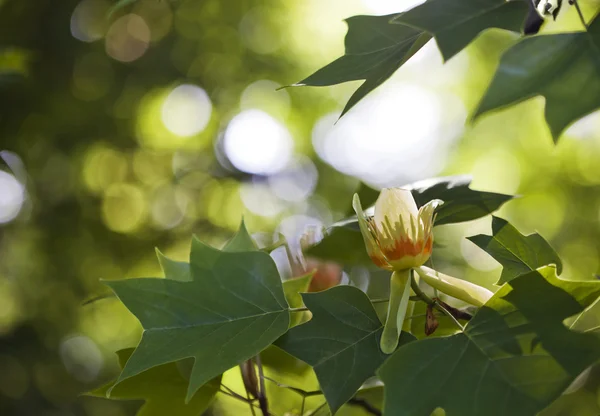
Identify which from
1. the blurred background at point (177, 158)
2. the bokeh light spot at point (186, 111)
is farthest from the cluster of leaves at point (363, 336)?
the bokeh light spot at point (186, 111)

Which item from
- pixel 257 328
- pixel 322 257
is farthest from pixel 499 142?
pixel 257 328

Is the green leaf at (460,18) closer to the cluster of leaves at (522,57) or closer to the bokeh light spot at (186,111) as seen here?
the cluster of leaves at (522,57)

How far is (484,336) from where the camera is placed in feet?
0.80

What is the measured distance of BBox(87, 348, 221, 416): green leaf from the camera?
0.37 m

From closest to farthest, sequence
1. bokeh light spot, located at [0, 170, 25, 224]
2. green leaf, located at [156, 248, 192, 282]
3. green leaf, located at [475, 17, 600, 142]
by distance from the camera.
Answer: green leaf, located at [475, 17, 600, 142] → green leaf, located at [156, 248, 192, 282] → bokeh light spot, located at [0, 170, 25, 224]

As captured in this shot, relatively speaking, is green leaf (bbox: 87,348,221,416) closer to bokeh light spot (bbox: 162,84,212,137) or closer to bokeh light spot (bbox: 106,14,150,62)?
bokeh light spot (bbox: 106,14,150,62)

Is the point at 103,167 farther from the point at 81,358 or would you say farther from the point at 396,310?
the point at 396,310

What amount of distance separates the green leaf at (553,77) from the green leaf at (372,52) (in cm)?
8

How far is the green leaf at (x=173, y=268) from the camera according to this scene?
0.35 m

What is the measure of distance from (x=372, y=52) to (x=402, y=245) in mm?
97

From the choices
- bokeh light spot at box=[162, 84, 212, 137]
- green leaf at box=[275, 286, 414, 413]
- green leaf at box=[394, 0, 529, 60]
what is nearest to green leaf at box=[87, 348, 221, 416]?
green leaf at box=[275, 286, 414, 413]

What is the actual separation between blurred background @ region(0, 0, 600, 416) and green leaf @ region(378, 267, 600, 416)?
1255mm

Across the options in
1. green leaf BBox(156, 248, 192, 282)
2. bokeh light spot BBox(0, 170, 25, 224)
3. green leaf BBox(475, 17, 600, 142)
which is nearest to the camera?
green leaf BBox(475, 17, 600, 142)

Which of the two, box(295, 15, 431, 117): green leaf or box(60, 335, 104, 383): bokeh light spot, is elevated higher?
box(295, 15, 431, 117): green leaf
